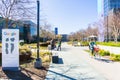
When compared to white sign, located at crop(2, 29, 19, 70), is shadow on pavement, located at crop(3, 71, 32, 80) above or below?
below

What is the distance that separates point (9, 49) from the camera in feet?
42.5

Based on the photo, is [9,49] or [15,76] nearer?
[15,76]

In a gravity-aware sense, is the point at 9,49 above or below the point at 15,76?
above

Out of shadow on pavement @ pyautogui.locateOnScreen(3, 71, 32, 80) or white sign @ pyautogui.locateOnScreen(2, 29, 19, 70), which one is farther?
white sign @ pyautogui.locateOnScreen(2, 29, 19, 70)

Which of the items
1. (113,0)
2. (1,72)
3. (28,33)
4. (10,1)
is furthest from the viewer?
(113,0)

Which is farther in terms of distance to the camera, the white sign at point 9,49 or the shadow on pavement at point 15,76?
the white sign at point 9,49

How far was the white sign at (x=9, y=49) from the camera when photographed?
1298 cm

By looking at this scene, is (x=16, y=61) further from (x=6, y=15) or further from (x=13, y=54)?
(x=6, y=15)

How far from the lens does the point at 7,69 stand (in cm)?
1311

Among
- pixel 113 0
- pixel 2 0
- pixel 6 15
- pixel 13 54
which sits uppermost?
pixel 113 0

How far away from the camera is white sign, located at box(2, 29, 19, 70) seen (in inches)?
511

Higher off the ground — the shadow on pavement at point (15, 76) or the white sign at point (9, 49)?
the white sign at point (9, 49)

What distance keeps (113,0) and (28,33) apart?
1579 inches

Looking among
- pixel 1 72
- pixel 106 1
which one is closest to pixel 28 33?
pixel 106 1
